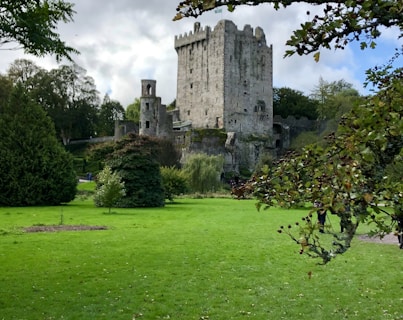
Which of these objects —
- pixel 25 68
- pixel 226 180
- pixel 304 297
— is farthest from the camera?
pixel 25 68

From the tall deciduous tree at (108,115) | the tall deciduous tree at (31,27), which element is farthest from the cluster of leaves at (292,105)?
the tall deciduous tree at (31,27)

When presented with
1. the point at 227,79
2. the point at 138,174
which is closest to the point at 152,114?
the point at 227,79

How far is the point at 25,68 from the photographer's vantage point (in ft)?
245

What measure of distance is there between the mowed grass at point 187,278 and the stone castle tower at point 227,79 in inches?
2168

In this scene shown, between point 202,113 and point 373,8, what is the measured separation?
225ft

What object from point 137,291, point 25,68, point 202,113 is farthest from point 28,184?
point 25,68

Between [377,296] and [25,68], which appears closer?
[377,296]

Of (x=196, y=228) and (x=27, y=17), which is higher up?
(x=27, y=17)

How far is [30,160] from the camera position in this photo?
95.8 feet

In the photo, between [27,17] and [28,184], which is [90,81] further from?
[27,17]

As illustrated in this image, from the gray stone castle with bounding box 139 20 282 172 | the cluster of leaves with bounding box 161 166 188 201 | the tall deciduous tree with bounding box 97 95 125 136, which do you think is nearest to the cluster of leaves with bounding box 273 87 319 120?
the gray stone castle with bounding box 139 20 282 172

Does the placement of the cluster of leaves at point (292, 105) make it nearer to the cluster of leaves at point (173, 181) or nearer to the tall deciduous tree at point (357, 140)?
the cluster of leaves at point (173, 181)

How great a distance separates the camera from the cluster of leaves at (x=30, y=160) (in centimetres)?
2889

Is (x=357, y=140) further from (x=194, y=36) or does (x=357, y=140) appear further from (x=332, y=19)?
(x=194, y=36)
